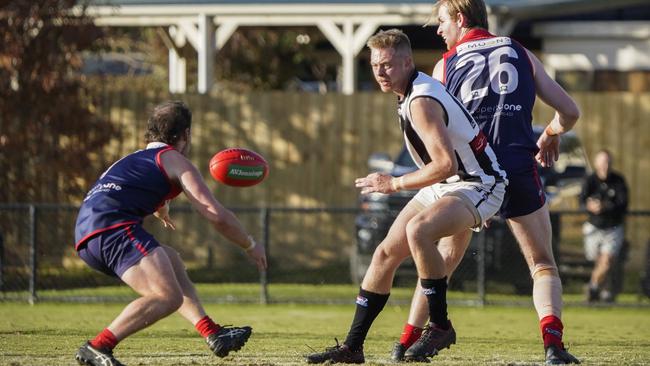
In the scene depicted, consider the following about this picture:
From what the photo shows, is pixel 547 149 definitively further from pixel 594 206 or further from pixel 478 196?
pixel 594 206

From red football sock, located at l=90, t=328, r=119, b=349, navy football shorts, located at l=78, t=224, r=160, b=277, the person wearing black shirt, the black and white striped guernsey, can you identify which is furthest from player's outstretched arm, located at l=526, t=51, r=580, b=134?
the person wearing black shirt

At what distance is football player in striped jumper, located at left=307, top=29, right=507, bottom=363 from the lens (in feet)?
25.0

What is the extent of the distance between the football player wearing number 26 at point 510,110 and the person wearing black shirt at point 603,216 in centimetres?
811

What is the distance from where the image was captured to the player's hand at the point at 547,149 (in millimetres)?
8609

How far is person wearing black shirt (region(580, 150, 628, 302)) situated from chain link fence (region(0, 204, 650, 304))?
0.77ft

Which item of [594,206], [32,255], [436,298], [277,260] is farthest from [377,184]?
[277,260]

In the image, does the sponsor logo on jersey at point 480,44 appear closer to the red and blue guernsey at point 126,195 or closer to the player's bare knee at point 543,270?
the player's bare knee at point 543,270

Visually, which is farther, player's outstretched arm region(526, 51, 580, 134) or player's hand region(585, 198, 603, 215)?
player's hand region(585, 198, 603, 215)

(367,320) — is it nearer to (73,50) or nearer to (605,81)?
(73,50)

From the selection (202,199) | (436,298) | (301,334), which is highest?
(202,199)

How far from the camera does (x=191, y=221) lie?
19719 millimetres

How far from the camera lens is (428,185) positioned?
25.3 ft

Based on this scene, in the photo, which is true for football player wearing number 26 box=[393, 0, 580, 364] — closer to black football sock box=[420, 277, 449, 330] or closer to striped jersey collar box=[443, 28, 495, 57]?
striped jersey collar box=[443, 28, 495, 57]

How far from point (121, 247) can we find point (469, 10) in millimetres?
2659
